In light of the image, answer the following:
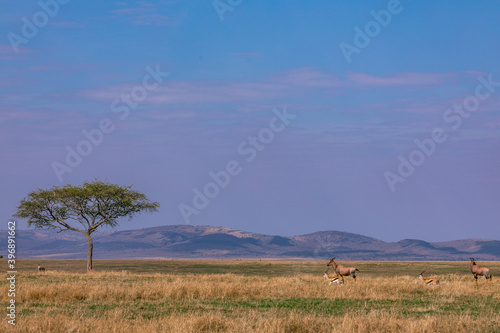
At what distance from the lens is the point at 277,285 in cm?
3138

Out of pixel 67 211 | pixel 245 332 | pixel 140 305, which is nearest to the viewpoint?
pixel 245 332

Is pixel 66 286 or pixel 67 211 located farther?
pixel 67 211

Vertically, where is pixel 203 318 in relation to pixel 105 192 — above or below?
below

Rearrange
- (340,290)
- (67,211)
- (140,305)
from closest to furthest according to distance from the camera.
Result: (140,305) < (340,290) < (67,211)

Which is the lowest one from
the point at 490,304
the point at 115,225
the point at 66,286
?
the point at 490,304

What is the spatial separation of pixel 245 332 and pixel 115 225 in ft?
160

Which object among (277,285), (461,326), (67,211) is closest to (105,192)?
(67,211)

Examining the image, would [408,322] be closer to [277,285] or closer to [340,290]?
[340,290]

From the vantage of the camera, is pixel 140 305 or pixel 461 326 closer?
pixel 461 326

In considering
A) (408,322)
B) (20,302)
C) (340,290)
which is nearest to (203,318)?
(408,322)

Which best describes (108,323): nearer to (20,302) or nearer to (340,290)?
(20,302)

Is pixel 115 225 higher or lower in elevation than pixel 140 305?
higher


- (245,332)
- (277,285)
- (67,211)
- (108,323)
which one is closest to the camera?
(245,332)

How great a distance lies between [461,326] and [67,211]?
163 feet
